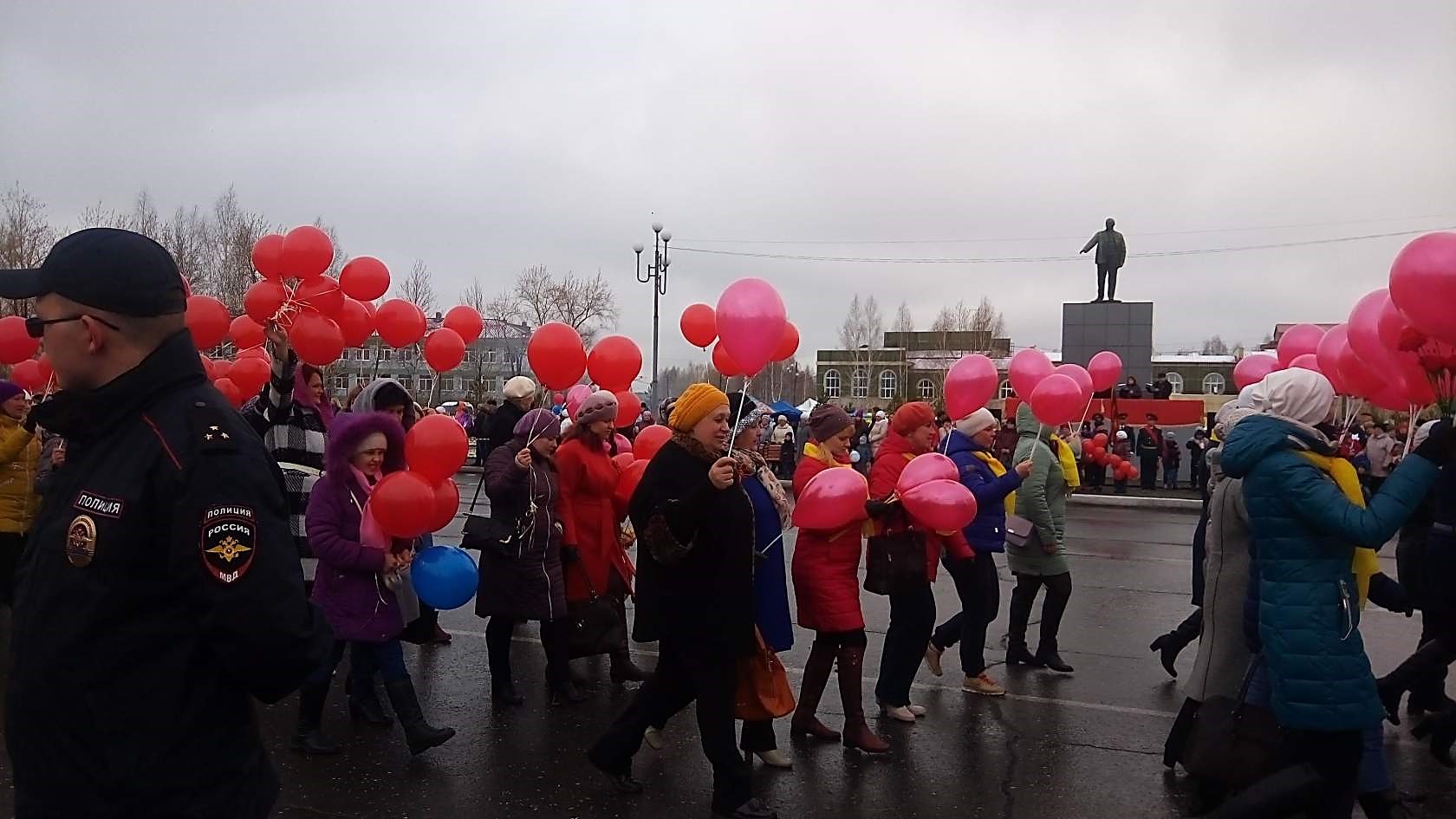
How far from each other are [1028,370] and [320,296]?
508cm

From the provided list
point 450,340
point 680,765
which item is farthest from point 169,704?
point 450,340

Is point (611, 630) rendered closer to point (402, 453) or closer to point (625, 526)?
point (625, 526)

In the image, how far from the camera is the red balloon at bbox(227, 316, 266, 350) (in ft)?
27.1

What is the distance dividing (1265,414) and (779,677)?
238cm

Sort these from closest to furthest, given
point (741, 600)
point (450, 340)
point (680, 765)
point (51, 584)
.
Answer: point (51, 584) → point (741, 600) → point (680, 765) → point (450, 340)

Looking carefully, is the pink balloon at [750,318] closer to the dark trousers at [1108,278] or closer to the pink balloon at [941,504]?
the pink balloon at [941,504]

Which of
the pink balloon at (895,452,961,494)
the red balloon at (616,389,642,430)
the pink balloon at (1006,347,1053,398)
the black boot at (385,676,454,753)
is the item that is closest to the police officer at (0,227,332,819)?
the black boot at (385,676,454,753)

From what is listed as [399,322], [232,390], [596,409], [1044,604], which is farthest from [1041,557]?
[232,390]

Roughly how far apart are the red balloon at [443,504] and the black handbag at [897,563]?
223 centimetres

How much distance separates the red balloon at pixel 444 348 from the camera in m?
8.41

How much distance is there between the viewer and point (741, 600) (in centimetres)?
429

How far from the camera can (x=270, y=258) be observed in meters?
7.01

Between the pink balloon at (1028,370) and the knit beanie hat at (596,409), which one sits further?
the pink balloon at (1028,370)

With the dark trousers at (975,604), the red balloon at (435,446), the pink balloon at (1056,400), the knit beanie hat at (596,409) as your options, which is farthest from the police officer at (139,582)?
the pink balloon at (1056,400)
